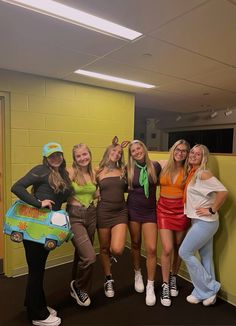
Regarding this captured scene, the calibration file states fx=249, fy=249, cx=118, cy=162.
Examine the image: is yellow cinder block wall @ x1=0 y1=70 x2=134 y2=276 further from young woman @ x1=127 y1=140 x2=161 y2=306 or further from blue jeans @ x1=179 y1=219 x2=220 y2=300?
blue jeans @ x1=179 y1=219 x2=220 y2=300

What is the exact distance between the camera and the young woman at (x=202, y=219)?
2295 mm

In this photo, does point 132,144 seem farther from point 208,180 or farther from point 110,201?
point 208,180

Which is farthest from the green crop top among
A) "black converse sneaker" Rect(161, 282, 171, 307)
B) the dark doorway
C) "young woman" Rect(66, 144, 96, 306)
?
the dark doorway

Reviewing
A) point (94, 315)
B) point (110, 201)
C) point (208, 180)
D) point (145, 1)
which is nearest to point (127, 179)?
point (110, 201)

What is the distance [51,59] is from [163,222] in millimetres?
1941

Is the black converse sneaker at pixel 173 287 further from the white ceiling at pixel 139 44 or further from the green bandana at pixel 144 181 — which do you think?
the white ceiling at pixel 139 44

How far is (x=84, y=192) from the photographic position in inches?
92.5

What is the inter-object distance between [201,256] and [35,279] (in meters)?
1.60

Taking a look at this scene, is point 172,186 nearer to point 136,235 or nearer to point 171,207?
point 171,207

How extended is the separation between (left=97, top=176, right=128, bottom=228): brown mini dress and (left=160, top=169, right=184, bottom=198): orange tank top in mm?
441

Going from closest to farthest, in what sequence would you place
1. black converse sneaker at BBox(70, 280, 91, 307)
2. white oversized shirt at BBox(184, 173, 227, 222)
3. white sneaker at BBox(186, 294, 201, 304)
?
white oversized shirt at BBox(184, 173, 227, 222) → black converse sneaker at BBox(70, 280, 91, 307) → white sneaker at BBox(186, 294, 201, 304)

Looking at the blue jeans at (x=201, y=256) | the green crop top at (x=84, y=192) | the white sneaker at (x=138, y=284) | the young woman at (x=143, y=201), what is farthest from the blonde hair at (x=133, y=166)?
the white sneaker at (x=138, y=284)

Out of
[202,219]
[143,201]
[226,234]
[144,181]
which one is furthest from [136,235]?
[226,234]

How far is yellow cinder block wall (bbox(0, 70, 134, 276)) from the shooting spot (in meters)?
2.91
